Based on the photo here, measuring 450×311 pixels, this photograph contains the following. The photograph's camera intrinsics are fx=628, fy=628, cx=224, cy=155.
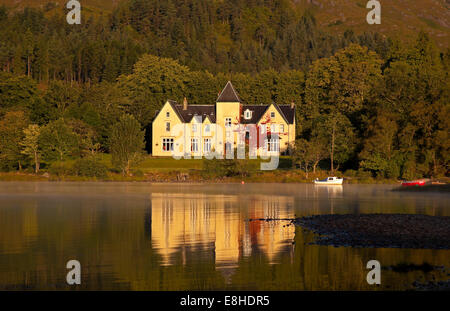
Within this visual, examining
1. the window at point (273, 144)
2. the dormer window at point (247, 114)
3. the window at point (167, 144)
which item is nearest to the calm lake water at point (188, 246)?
the window at point (273, 144)

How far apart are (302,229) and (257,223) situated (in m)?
3.67

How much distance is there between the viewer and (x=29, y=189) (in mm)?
63438

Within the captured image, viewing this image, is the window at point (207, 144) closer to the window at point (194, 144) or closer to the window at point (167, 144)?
the window at point (194, 144)

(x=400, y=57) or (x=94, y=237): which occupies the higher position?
(x=400, y=57)

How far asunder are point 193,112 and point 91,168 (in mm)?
29431

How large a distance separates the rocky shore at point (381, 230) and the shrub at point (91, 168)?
143ft

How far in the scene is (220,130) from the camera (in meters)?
99.8

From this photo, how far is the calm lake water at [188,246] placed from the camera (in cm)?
2178
